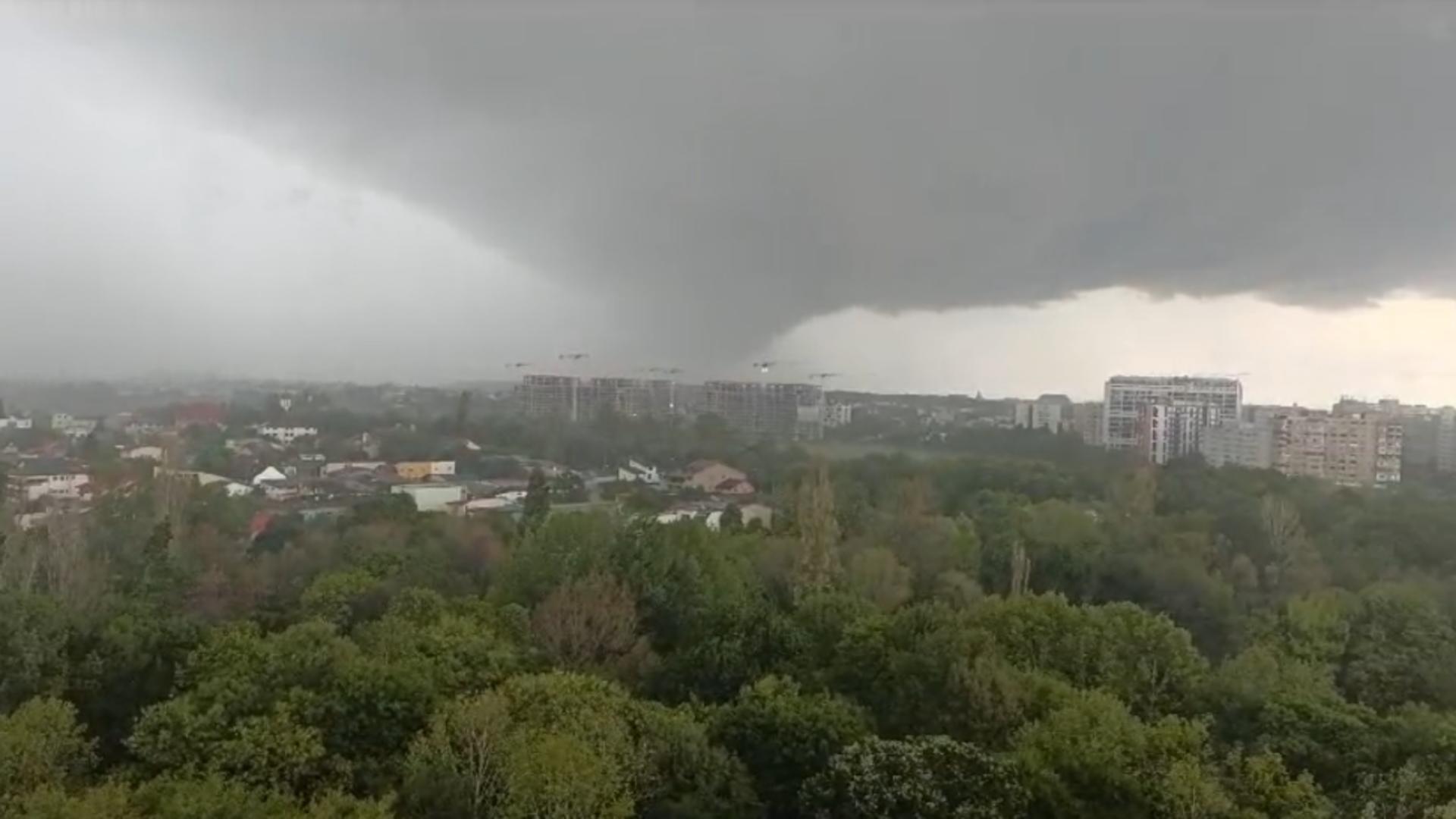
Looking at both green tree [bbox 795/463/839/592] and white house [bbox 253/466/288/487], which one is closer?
green tree [bbox 795/463/839/592]

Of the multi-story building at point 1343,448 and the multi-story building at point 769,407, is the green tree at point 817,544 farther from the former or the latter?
the multi-story building at point 1343,448

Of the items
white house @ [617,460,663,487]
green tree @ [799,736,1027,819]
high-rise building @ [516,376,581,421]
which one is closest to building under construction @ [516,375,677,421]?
high-rise building @ [516,376,581,421]

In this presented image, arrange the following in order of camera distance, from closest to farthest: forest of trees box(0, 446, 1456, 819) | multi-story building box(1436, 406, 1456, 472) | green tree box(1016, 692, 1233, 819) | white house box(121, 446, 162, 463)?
green tree box(1016, 692, 1233, 819), forest of trees box(0, 446, 1456, 819), white house box(121, 446, 162, 463), multi-story building box(1436, 406, 1456, 472)

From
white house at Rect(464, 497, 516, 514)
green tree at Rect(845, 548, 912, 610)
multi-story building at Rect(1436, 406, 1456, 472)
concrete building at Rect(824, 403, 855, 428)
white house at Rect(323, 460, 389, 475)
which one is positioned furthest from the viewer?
Answer: concrete building at Rect(824, 403, 855, 428)

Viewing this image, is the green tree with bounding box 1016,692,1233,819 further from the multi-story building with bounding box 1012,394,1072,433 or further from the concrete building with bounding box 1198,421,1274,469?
the multi-story building with bounding box 1012,394,1072,433

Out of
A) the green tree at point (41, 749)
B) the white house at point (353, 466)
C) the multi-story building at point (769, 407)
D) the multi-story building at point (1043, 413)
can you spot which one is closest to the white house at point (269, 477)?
the white house at point (353, 466)

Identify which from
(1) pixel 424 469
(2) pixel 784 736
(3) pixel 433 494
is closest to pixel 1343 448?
(3) pixel 433 494
